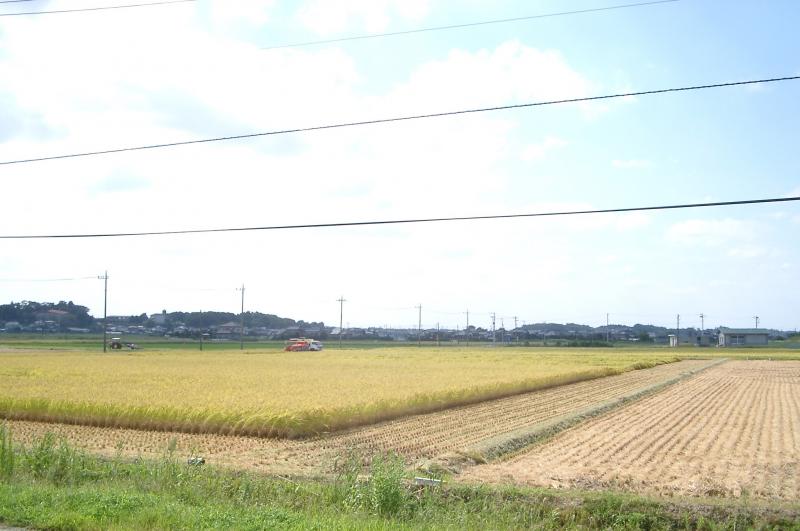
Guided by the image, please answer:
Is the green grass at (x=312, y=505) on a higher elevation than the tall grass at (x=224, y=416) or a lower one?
higher

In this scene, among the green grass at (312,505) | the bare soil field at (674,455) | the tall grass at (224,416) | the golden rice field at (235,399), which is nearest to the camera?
the green grass at (312,505)

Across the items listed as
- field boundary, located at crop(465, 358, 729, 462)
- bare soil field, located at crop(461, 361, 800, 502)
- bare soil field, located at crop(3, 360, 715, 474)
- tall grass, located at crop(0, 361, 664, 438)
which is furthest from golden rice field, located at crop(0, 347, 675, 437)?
bare soil field, located at crop(461, 361, 800, 502)

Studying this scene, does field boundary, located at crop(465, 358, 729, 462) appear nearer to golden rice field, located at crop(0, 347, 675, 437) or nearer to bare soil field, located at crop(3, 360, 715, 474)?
bare soil field, located at crop(3, 360, 715, 474)

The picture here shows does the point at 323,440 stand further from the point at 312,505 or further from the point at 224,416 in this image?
the point at 312,505

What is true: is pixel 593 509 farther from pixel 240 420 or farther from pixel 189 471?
pixel 240 420

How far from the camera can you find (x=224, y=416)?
20.4 meters

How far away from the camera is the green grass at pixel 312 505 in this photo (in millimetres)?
9539

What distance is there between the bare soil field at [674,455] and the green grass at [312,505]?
1.40 meters

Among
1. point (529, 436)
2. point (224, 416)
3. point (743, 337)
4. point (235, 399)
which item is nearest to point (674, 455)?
point (529, 436)

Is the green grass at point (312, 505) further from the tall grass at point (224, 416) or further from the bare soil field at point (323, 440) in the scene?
the tall grass at point (224, 416)

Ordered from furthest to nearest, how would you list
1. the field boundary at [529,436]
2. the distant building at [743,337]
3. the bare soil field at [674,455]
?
the distant building at [743,337] → the field boundary at [529,436] → the bare soil field at [674,455]

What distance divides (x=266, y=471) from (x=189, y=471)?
72.8 inches

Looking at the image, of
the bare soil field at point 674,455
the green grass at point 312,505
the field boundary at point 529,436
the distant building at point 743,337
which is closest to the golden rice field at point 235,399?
the field boundary at point 529,436

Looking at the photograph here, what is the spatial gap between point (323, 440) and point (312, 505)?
8122mm
